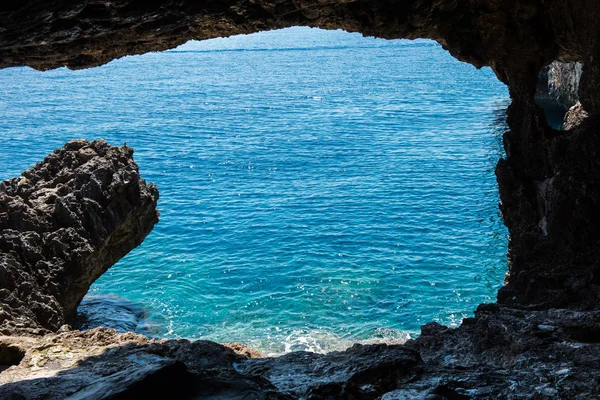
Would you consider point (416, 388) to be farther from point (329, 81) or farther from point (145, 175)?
point (329, 81)

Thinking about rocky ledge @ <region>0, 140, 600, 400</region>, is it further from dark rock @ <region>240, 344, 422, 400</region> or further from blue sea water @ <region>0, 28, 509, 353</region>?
blue sea water @ <region>0, 28, 509, 353</region>

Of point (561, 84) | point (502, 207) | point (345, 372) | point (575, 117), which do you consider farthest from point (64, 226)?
point (561, 84)

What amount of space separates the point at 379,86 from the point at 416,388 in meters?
76.9

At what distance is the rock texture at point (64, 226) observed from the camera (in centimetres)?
1859

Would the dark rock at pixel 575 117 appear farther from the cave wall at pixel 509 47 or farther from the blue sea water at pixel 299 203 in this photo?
the blue sea water at pixel 299 203

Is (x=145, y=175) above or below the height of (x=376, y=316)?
above

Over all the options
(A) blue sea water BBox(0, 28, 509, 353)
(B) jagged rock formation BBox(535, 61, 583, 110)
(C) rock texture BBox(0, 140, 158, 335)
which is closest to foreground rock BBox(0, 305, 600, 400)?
(C) rock texture BBox(0, 140, 158, 335)

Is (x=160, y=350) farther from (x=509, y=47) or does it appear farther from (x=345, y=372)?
(x=509, y=47)

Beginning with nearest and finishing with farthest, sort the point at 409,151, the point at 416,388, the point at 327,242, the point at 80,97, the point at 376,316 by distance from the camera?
the point at 416,388 → the point at 376,316 → the point at 327,242 → the point at 409,151 → the point at 80,97

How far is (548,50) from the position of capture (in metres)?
17.9

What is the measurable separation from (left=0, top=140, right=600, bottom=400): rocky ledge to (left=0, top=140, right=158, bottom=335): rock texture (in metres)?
0.04

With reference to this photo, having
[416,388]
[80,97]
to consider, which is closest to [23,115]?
[80,97]

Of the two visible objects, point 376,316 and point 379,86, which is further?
point 379,86

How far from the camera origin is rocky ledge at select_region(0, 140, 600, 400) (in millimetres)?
9344
